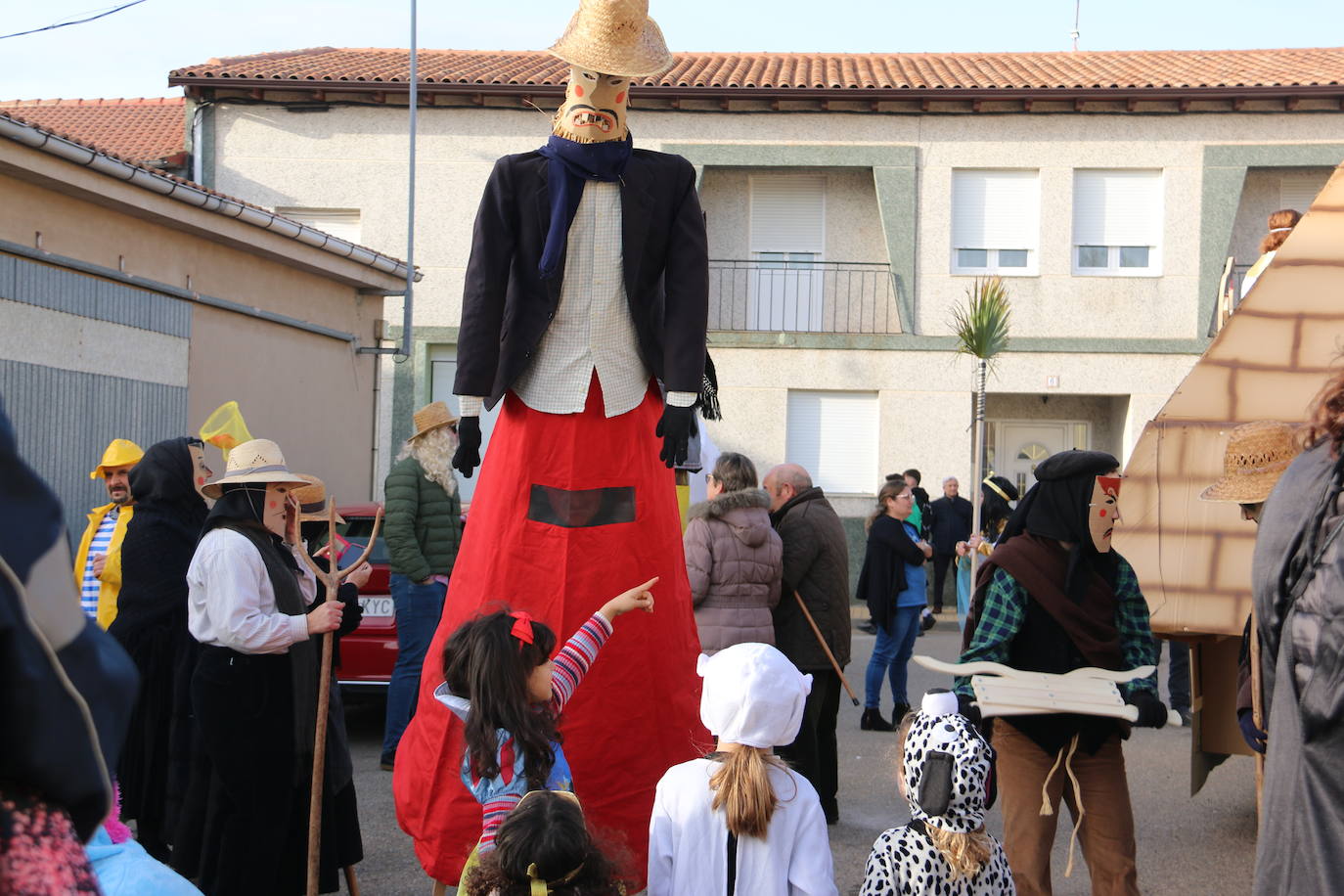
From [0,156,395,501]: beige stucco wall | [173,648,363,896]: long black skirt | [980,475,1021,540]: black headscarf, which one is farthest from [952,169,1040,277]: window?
[173,648,363,896]: long black skirt

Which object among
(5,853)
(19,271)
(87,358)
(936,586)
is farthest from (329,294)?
(5,853)

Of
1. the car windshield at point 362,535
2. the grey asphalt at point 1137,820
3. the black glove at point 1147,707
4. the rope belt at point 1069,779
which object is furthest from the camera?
the car windshield at point 362,535

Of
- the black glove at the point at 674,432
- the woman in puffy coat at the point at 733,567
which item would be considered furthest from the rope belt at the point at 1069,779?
the woman in puffy coat at the point at 733,567

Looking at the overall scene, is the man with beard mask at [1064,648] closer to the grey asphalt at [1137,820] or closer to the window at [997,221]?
the grey asphalt at [1137,820]

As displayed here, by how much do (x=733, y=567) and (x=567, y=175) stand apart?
2400 millimetres

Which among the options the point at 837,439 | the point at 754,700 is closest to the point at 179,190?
the point at 754,700

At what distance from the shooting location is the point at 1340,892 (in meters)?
2.34

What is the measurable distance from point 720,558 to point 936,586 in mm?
11449

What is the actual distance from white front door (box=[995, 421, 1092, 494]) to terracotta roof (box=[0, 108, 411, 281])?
10553 millimetres

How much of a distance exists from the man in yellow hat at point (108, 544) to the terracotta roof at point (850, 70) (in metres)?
13.4

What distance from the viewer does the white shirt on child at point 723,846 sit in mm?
3031

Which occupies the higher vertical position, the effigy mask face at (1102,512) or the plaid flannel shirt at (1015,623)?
the effigy mask face at (1102,512)

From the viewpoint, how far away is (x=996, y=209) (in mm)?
19781

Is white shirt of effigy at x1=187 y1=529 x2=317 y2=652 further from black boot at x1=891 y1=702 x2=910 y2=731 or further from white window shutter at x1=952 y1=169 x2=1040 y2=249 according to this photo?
white window shutter at x1=952 y1=169 x2=1040 y2=249
